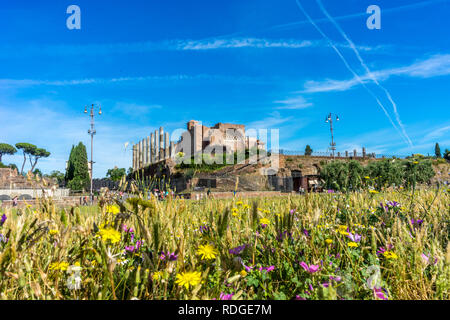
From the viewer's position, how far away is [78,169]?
1548 inches

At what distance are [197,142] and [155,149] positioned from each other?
22.2 ft

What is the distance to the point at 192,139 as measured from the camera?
40688 millimetres

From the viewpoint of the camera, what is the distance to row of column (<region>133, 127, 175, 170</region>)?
39.6 metres

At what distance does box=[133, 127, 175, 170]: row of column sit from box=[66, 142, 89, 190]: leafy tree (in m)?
7.74

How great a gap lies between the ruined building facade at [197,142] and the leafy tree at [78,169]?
26.8ft

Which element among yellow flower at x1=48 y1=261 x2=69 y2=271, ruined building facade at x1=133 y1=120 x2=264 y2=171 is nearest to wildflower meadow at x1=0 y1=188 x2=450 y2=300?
yellow flower at x1=48 y1=261 x2=69 y2=271

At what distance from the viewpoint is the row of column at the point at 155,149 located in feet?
130

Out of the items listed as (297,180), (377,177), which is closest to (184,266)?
(377,177)

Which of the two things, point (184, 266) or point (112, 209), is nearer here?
point (184, 266)

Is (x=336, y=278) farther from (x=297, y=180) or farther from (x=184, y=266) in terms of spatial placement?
(x=297, y=180)

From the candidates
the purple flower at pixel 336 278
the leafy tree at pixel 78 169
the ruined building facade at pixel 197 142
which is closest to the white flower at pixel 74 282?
the purple flower at pixel 336 278

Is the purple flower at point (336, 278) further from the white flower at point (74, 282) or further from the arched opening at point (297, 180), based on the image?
the arched opening at point (297, 180)
